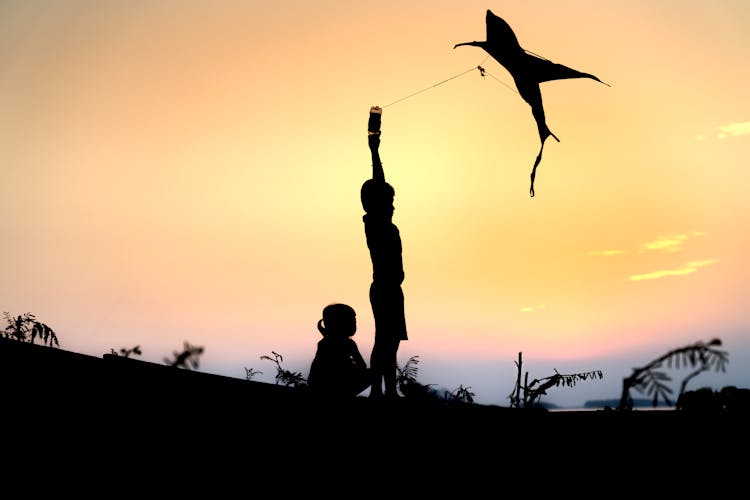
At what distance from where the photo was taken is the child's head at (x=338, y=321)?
7.96 metres

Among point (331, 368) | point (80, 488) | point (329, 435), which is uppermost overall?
point (331, 368)

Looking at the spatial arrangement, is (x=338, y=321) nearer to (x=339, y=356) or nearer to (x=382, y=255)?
(x=339, y=356)

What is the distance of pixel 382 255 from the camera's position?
921 cm

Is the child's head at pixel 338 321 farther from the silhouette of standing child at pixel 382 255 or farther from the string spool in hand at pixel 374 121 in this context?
the string spool in hand at pixel 374 121

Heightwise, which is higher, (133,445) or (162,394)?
(162,394)

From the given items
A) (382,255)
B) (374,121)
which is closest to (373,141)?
(374,121)

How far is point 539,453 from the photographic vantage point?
16.6 feet

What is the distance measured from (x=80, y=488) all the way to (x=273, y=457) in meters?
1.23

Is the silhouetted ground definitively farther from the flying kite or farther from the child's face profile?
the flying kite

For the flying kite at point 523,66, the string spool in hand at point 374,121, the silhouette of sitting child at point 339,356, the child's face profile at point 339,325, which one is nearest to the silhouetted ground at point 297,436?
the silhouette of sitting child at point 339,356

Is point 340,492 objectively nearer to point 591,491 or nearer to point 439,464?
point 439,464

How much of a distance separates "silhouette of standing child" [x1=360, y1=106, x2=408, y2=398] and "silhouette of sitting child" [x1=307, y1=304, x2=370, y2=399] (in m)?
1.10

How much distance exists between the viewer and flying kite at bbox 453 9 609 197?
863 cm

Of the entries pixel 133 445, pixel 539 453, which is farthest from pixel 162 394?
pixel 539 453
